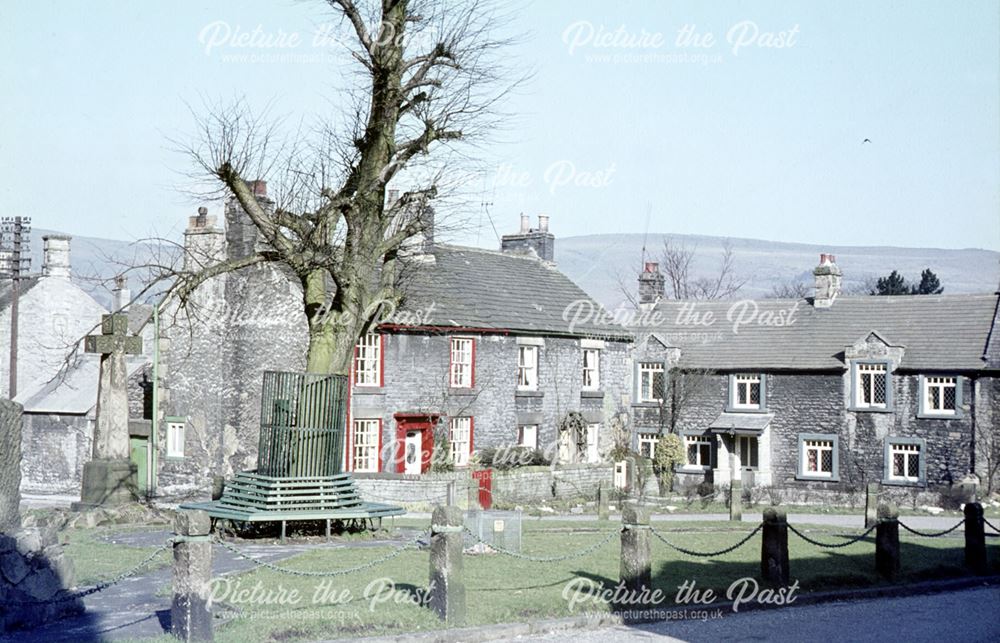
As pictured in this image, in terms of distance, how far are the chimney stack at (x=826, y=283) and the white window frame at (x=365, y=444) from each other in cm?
1916

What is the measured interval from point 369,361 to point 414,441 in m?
2.85

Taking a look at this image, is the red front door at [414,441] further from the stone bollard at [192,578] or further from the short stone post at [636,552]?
the stone bollard at [192,578]

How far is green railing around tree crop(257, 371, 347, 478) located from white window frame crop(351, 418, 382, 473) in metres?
12.8

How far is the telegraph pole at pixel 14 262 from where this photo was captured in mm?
44094

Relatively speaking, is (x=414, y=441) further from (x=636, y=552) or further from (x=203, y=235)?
(x=636, y=552)

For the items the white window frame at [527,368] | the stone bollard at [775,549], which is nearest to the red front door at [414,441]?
the white window frame at [527,368]

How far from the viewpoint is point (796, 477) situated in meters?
42.5

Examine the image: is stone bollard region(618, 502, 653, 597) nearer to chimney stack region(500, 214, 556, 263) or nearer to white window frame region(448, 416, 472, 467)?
white window frame region(448, 416, 472, 467)

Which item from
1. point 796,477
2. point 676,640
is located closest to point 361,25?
point 676,640

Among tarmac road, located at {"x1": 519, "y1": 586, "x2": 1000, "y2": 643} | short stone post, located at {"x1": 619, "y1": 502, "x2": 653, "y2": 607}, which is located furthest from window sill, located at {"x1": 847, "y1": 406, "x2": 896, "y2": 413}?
short stone post, located at {"x1": 619, "y1": 502, "x2": 653, "y2": 607}

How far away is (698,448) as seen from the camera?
4531cm

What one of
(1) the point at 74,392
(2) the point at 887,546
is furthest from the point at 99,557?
(1) the point at 74,392

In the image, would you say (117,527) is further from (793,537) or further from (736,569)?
(793,537)

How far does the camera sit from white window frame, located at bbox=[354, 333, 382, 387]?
111 feet
